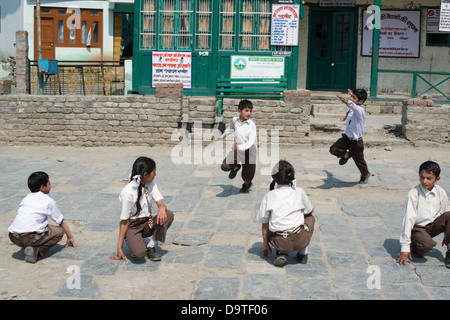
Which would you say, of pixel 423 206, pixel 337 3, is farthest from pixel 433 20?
pixel 423 206

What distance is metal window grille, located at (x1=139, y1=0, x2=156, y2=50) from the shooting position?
13.9m

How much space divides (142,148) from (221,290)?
7334mm

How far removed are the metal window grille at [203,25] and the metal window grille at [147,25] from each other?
107 centimetres

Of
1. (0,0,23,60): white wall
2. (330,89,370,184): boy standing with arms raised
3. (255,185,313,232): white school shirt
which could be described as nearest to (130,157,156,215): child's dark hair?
(255,185,313,232): white school shirt

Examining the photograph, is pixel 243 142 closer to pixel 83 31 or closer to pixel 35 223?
pixel 35 223

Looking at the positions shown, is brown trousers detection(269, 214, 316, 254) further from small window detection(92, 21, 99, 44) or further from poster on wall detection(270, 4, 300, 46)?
small window detection(92, 21, 99, 44)

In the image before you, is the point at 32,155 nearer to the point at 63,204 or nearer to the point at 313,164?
the point at 63,204

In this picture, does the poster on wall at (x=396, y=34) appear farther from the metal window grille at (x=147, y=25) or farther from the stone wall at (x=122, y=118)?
the metal window grille at (x=147, y=25)

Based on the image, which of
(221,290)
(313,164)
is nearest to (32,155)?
(313,164)

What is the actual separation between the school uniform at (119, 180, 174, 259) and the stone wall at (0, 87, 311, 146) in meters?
6.44

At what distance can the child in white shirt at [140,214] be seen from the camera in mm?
5508

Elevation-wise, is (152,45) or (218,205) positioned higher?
(152,45)

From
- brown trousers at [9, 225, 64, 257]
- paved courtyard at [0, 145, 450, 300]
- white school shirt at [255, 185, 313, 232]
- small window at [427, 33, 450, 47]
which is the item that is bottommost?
paved courtyard at [0, 145, 450, 300]

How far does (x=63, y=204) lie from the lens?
25.8 feet
